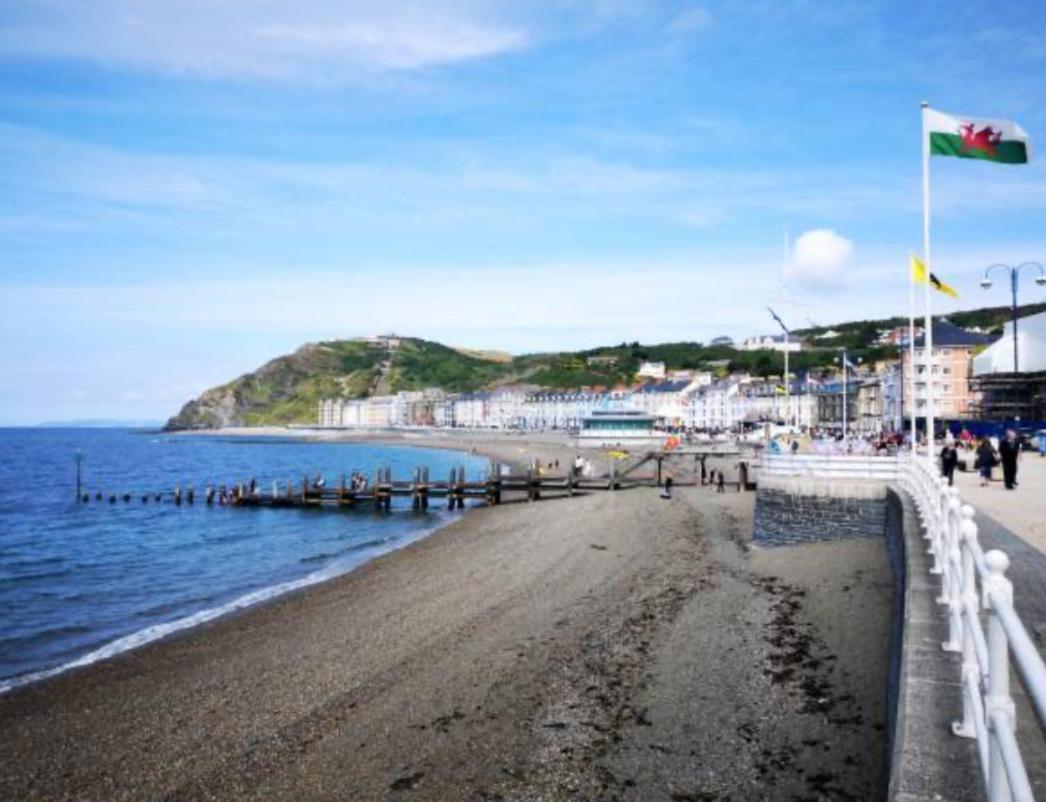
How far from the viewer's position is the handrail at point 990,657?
2.78 m

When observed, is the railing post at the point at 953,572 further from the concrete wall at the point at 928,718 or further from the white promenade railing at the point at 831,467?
A: the white promenade railing at the point at 831,467

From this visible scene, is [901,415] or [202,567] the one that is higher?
[901,415]

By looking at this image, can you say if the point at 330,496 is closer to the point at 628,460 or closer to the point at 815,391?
the point at 628,460

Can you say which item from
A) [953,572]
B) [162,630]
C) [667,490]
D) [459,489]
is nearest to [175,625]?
[162,630]

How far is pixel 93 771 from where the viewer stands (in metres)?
10.5

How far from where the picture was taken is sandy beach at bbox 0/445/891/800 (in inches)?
361

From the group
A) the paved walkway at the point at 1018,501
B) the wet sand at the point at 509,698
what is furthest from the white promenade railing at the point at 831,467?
the wet sand at the point at 509,698

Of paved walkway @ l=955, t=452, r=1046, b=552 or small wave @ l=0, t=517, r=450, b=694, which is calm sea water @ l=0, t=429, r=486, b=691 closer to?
small wave @ l=0, t=517, r=450, b=694

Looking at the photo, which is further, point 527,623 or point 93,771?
point 527,623

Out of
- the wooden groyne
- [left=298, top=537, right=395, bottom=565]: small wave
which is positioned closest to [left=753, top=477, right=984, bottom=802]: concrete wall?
[left=298, top=537, right=395, bottom=565]: small wave

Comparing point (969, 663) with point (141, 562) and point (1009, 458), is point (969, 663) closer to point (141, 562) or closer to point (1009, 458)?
point (1009, 458)

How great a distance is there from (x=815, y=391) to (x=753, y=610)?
113667 millimetres

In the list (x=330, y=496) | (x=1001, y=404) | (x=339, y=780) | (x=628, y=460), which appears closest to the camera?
→ (x=339, y=780)

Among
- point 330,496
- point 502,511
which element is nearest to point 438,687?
point 502,511
